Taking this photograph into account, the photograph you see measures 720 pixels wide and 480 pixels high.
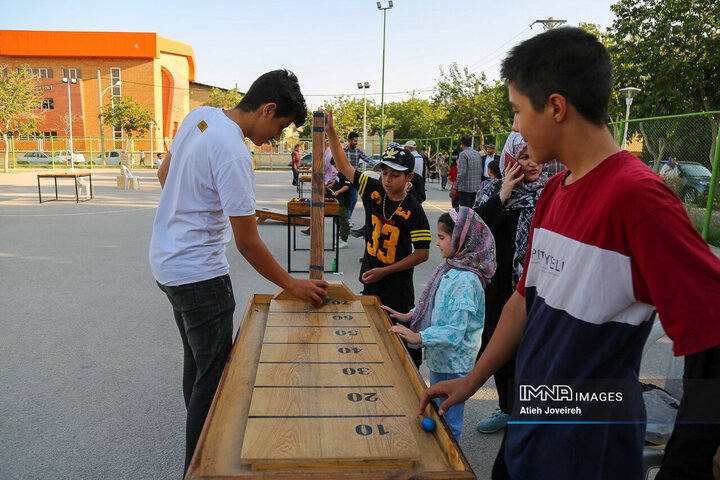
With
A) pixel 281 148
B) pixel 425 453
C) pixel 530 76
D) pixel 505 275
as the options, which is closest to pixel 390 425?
pixel 425 453

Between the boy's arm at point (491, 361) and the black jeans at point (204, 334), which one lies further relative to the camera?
the black jeans at point (204, 334)

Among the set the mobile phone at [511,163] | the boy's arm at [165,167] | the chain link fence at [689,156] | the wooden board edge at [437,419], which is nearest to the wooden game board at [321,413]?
the wooden board edge at [437,419]

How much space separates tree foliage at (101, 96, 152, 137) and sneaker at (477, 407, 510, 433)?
49323 mm

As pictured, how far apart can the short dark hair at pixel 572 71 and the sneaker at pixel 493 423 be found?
261cm

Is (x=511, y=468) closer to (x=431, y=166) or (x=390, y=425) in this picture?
(x=390, y=425)

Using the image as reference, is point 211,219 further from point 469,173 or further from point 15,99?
point 15,99

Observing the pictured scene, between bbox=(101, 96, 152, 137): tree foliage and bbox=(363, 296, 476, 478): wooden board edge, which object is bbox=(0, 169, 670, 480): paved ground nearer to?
bbox=(363, 296, 476, 478): wooden board edge

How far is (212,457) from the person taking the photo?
1.39 m

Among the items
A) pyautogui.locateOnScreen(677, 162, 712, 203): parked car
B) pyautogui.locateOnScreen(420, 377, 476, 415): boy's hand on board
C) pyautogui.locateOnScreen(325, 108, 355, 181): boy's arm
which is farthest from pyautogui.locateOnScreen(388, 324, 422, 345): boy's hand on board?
pyautogui.locateOnScreen(677, 162, 712, 203): parked car

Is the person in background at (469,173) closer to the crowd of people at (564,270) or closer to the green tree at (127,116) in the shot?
the crowd of people at (564,270)

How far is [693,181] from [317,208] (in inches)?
462

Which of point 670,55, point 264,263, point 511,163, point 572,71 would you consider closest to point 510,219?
point 511,163

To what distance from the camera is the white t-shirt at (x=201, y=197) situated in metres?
2.16

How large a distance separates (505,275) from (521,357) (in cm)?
179
